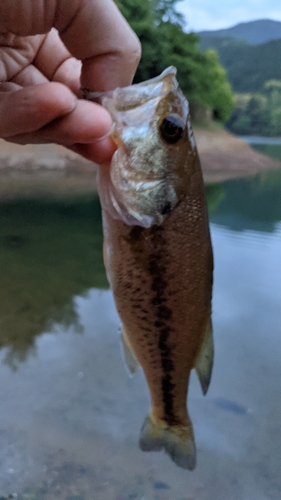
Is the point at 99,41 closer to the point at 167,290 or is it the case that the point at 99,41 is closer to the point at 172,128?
the point at 172,128

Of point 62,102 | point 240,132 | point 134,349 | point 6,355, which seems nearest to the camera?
point 62,102

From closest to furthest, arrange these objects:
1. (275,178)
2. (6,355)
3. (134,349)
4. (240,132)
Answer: (134,349)
(6,355)
(240,132)
(275,178)

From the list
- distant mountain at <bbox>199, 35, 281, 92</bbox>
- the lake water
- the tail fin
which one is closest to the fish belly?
the tail fin

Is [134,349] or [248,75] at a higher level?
[134,349]

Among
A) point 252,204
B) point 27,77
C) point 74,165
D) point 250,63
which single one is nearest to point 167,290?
point 27,77

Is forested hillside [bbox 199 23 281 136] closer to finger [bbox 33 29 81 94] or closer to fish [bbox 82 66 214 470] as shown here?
finger [bbox 33 29 81 94]

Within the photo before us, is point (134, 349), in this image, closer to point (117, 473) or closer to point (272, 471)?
point (117, 473)

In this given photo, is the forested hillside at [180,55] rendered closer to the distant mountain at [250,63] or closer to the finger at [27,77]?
the distant mountain at [250,63]

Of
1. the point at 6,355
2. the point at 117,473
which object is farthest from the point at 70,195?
the point at 117,473
